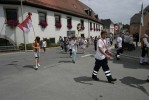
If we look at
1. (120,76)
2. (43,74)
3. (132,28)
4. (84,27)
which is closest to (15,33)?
(43,74)

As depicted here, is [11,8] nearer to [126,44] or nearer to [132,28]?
[126,44]

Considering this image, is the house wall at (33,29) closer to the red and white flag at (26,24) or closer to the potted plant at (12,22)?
the potted plant at (12,22)

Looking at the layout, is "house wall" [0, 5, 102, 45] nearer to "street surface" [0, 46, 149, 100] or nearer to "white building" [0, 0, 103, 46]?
"white building" [0, 0, 103, 46]

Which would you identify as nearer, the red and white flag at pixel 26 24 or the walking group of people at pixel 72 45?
the walking group of people at pixel 72 45

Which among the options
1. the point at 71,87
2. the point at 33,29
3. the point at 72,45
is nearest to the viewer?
the point at 71,87

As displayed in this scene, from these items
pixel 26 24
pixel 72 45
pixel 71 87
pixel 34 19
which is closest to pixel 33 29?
pixel 34 19

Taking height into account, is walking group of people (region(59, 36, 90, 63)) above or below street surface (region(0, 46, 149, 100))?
above

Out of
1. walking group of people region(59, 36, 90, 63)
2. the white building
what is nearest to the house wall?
the white building

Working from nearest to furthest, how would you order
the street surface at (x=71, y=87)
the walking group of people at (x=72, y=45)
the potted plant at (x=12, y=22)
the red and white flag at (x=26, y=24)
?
1. the street surface at (x=71, y=87)
2. the walking group of people at (x=72, y=45)
3. the red and white flag at (x=26, y=24)
4. the potted plant at (x=12, y=22)

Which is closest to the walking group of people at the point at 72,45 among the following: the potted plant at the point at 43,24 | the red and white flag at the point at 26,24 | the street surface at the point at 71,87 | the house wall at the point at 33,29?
the street surface at the point at 71,87

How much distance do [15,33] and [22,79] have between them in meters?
14.9

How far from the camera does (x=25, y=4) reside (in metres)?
21.3

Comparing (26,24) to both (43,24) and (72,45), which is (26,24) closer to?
(43,24)

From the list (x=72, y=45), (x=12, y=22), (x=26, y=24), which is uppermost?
(x=12, y=22)
